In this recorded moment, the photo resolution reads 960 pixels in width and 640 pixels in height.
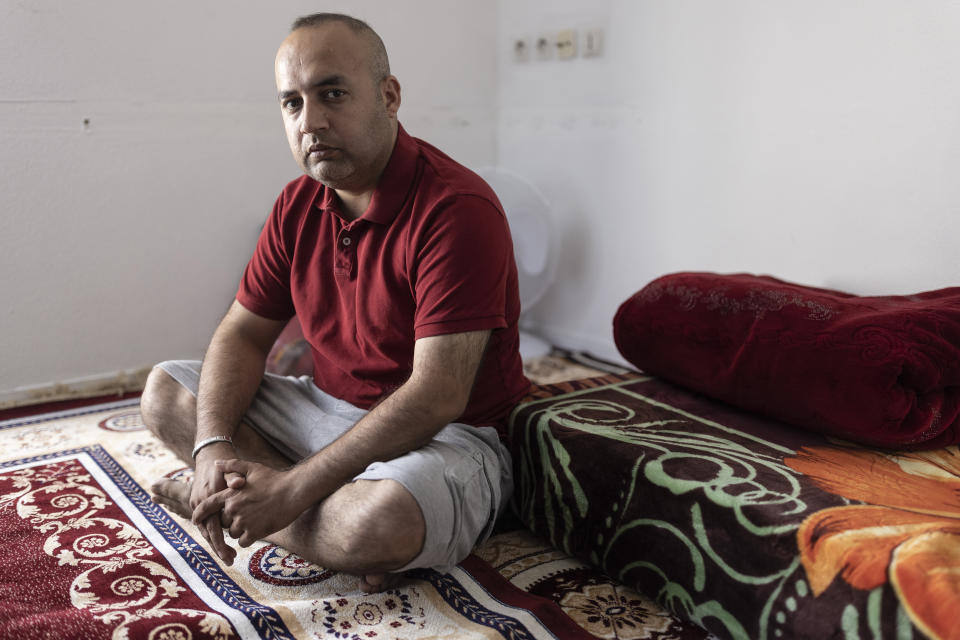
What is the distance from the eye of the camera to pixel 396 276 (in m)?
1.67

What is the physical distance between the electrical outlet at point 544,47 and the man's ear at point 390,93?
176 cm

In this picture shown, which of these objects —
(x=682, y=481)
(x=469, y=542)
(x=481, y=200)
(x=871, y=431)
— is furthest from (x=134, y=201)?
(x=871, y=431)

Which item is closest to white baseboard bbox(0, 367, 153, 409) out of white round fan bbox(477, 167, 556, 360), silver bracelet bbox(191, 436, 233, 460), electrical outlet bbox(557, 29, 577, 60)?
silver bracelet bbox(191, 436, 233, 460)

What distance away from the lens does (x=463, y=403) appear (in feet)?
5.28

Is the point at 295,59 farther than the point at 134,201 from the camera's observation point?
No

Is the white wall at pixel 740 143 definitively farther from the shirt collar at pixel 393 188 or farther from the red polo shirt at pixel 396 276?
Answer: the shirt collar at pixel 393 188

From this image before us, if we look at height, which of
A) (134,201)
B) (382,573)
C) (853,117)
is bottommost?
(382,573)

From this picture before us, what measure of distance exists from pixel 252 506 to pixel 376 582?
0.27 metres

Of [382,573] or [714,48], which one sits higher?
[714,48]

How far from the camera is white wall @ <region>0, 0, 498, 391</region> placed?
2674 mm

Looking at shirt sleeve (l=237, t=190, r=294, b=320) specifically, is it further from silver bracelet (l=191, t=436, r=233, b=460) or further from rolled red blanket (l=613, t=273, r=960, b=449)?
rolled red blanket (l=613, t=273, r=960, b=449)

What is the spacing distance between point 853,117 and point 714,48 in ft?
1.91

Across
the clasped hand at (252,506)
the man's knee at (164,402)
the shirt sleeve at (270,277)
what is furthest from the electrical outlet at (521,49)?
the clasped hand at (252,506)

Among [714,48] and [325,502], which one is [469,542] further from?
[714,48]
